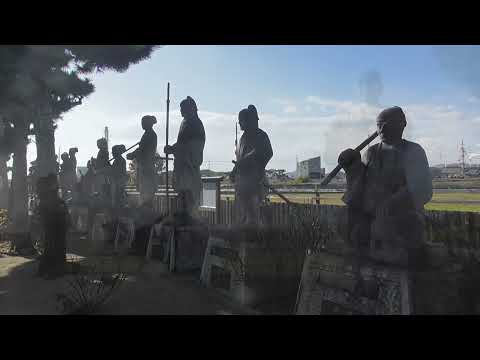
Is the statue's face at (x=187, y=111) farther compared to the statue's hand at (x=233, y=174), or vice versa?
the statue's face at (x=187, y=111)

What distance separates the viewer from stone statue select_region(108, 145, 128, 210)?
1073cm

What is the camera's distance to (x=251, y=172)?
5879 millimetres

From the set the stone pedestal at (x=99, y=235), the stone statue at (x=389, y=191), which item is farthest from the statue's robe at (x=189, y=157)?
the stone statue at (x=389, y=191)

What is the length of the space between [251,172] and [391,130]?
9.63 ft

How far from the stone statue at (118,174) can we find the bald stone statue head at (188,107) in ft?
14.0

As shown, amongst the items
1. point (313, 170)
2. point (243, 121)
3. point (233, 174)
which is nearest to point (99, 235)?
point (233, 174)

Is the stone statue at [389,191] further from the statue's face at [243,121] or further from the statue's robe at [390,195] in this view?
the statue's face at [243,121]

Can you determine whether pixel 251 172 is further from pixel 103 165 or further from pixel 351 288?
pixel 103 165

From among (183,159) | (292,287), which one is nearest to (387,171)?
(292,287)

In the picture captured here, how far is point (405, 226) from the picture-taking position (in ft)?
9.89

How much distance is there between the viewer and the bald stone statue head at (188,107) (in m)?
7.11

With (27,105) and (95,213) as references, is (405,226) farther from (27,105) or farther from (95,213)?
(27,105)

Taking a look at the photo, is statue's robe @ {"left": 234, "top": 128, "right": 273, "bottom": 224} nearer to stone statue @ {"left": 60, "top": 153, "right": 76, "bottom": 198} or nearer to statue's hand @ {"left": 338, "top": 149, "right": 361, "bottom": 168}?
statue's hand @ {"left": 338, "top": 149, "right": 361, "bottom": 168}
